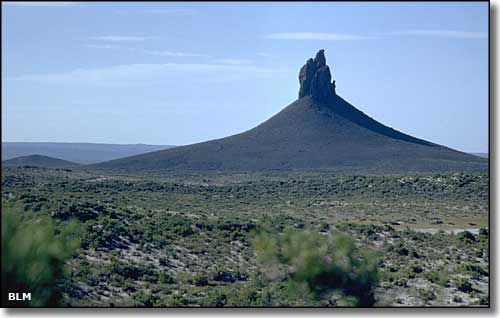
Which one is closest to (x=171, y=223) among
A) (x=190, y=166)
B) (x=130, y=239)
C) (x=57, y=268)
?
(x=130, y=239)

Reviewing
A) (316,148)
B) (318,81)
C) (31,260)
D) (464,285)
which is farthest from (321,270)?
(318,81)

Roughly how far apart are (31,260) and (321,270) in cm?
455

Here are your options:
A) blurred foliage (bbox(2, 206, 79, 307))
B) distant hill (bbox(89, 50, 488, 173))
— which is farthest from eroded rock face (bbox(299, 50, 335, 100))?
blurred foliage (bbox(2, 206, 79, 307))

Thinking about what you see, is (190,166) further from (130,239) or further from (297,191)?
(130,239)

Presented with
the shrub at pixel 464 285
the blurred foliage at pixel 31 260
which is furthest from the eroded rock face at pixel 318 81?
the blurred foliage at pixel 31 260

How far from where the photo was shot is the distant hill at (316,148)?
212ft

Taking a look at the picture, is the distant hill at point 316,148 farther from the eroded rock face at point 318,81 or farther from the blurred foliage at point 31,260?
the blurred foliage at point 31,260

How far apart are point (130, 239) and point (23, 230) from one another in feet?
29.9

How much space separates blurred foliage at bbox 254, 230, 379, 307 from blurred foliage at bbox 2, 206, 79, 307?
11.9 ft

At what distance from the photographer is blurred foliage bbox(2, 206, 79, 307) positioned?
9422mm

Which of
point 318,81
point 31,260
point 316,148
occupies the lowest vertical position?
point 31,260

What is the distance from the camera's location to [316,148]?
72438mm

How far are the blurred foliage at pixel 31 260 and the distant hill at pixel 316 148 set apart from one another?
48.1m

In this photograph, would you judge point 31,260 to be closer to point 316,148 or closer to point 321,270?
point 321,270
